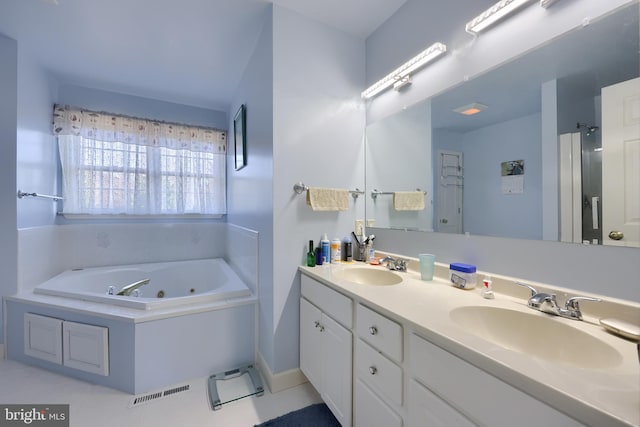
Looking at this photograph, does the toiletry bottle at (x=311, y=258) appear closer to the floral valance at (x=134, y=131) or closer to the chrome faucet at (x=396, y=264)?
the chrome faucet at (x=396, y=264)

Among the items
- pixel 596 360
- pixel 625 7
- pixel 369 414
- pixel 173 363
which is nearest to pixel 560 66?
pixel 625 7

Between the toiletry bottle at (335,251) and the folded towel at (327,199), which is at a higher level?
the folded towel at (327,199)

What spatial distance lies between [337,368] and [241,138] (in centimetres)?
203

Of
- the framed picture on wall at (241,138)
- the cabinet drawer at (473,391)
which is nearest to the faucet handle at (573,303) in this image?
the cabinet drawer at (473,391)

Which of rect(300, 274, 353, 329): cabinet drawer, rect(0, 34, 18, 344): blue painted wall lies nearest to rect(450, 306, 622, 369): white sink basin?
rect(300, 274, 353, 329): cabinet drawer

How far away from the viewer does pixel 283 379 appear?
5.51 feet

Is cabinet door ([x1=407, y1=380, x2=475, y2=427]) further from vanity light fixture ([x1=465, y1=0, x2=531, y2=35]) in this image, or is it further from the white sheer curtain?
the white sheer curtain

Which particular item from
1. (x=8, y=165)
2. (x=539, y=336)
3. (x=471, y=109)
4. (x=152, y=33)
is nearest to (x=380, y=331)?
(x=539, y=336)

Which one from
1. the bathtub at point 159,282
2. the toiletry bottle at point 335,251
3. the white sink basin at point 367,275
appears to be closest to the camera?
the white sink basin at point 367,275

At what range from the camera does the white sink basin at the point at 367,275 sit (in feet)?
5.03

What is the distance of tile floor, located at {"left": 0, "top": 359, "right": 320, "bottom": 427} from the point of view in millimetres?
1425

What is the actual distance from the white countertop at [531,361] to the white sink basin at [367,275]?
0.38m

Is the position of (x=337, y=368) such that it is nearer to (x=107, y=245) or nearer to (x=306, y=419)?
(x=306, y=419)

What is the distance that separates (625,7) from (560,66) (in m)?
0.20
